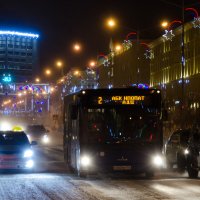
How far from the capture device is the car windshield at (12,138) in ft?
88.0

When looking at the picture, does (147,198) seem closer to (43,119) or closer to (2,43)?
(43,119)

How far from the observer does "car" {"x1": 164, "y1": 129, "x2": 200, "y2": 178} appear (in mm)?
23969

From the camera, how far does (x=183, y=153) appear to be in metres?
25.4

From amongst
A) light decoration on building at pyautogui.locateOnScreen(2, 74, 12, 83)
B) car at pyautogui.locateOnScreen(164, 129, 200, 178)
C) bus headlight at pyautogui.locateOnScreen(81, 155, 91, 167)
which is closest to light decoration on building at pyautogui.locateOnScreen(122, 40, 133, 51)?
light decoration on building at pyautogui.locateOnScreen(2, 74, 12, 83)

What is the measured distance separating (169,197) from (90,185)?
4380 mm

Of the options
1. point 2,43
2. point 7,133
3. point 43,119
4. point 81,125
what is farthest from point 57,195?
point 2,43

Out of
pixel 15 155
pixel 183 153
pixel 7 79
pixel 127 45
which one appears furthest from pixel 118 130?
pixel 127 45

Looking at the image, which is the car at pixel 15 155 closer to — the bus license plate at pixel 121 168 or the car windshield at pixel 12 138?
the car windshield at pixel 12 138

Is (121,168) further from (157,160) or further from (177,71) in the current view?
(177,71)

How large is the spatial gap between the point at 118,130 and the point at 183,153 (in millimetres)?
3361

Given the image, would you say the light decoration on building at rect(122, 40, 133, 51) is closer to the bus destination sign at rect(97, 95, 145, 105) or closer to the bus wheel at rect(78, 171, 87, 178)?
the bus destination sign at rect(97, 95, 145, 105)

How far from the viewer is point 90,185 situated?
67.1ft

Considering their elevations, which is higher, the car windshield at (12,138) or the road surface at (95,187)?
the car windshield at (12,138)

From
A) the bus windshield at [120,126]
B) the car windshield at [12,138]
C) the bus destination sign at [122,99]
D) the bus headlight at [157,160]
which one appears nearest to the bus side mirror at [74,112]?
the bus windshield at [120,126]
